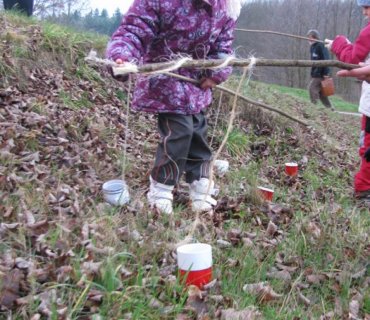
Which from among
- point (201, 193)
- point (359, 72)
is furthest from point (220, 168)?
point (359, 72)

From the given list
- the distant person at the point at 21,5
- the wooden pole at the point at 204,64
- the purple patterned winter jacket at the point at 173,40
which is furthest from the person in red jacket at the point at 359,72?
the distant person at the point at 21,5

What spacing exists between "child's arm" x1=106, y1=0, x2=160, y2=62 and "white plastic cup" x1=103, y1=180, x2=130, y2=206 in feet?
2.73

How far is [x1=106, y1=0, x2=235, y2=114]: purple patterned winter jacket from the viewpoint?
3156mm

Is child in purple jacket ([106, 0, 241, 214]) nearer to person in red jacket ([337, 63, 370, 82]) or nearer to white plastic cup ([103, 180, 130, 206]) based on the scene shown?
white plastic cup ([103, 180, 130, 206])

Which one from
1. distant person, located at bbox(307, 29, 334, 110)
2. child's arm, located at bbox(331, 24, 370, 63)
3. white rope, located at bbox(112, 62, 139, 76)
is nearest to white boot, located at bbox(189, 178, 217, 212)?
white rope, located at bbox(112, 62, 139, 76)

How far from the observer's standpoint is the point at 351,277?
295 cm

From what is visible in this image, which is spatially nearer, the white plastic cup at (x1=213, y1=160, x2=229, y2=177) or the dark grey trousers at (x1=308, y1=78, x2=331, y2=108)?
the white plastic cup at (x1=213, y1=160, x2=229, y2=177)

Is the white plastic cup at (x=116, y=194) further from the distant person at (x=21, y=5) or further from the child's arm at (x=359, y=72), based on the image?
the distant person at (x=21, y=5)

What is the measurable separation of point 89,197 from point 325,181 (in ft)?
10.5

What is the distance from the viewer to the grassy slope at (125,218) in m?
2.15

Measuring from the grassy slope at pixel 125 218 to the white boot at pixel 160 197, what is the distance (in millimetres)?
89

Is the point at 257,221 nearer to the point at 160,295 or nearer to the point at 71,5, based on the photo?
the point at 160,295

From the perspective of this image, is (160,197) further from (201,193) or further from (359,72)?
(359,72)

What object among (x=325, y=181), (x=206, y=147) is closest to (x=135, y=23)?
(x=206, y=147)
